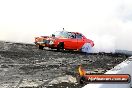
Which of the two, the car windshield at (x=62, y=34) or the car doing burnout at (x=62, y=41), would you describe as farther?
the car windshield at (x=62, y=34)

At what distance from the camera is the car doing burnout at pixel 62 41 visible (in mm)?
20922

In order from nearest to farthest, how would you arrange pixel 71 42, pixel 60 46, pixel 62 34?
pixel 60 46, pixel 71 42, pixel 62 34

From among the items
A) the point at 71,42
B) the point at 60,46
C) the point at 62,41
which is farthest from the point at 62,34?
the point at 60,46

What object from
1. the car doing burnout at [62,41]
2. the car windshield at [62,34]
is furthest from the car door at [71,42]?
the car windshield at [62,34]

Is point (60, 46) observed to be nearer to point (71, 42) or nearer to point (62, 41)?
point (62, 41)

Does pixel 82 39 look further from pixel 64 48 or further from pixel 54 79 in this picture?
pixel 54 79

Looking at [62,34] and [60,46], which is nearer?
[60,46]

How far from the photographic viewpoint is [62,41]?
70.8 ft

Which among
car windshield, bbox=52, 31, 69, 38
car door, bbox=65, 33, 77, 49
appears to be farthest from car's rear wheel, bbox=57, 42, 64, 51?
car windshield, bbox=52, 31, 69, 38

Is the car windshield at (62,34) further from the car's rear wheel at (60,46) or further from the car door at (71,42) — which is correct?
the car's rear wheel at (60,46)

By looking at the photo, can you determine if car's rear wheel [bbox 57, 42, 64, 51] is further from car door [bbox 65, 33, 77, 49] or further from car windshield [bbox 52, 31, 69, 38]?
car windshield [bbox 52, 31, 69, 38]

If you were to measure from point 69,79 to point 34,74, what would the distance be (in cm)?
118

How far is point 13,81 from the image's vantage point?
8.52 metres

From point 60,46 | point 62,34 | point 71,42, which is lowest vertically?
point 60,46
